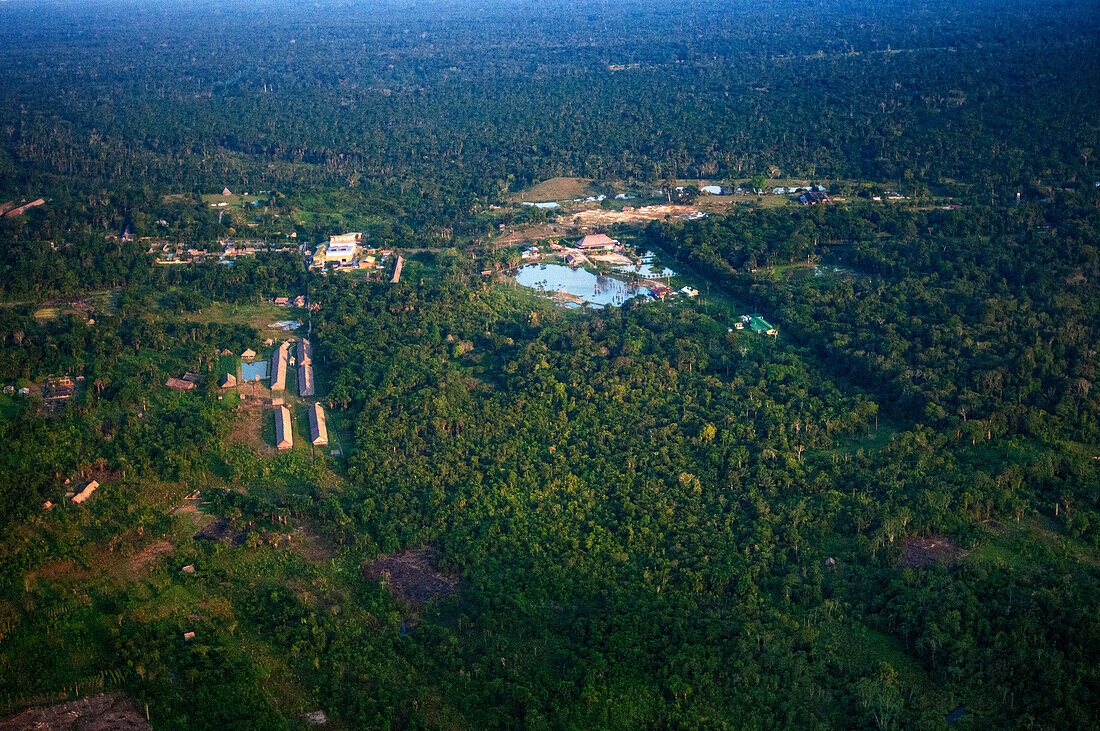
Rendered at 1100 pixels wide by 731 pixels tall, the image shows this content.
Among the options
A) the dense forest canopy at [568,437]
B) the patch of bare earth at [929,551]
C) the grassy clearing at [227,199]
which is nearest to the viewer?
the dense forest canopy at [568,437]

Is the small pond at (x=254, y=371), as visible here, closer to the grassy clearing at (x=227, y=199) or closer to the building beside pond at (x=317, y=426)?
the building beside pond at (x=317, y=426)

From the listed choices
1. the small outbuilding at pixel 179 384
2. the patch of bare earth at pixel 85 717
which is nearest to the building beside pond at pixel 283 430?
the small outbuilding at pixel 179 384

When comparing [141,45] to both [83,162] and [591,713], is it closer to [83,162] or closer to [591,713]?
[83,162]

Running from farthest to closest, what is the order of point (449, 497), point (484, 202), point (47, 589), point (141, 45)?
point (141, 45) < point (484, 202) < point (449, 497) < point (47, 589)

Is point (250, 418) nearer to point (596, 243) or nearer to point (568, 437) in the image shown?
point (568, 437)

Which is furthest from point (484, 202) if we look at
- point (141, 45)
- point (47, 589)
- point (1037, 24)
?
point (141, 45)

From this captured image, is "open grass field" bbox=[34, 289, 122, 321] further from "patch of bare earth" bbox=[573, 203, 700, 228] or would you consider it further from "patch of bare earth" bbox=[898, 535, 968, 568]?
"patch of bare earth" bbox=[898, 535, 968, 568]
